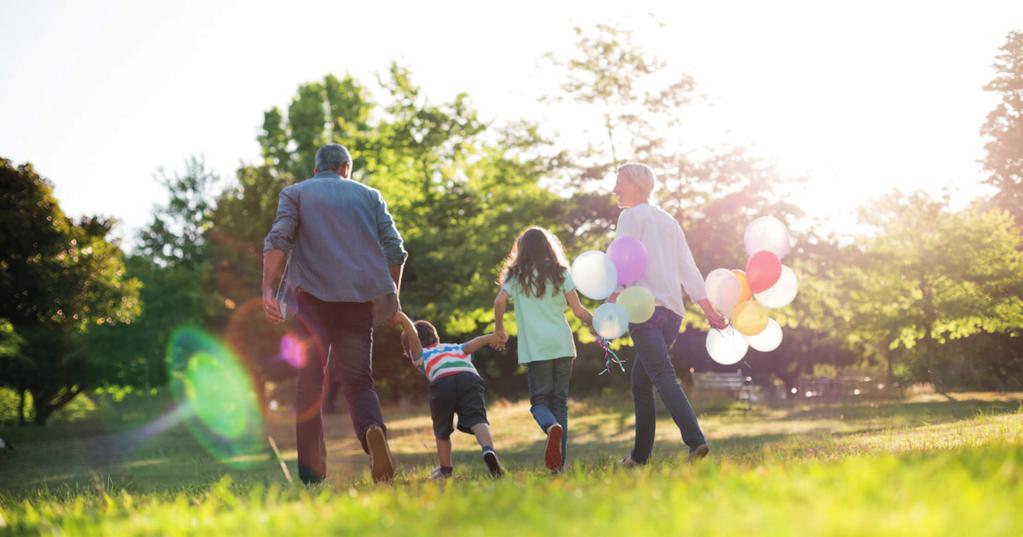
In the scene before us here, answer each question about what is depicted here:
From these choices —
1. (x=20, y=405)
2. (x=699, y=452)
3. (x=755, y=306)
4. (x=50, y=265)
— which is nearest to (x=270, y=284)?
(x=699, y=452)

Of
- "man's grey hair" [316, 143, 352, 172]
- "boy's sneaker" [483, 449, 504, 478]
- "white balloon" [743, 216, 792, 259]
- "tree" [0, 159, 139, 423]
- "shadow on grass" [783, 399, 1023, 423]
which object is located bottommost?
"shadow on grass" [783, 399, 1023, 423]

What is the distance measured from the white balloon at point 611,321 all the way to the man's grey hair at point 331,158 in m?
2.28

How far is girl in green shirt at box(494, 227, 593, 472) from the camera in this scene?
769 centimetres

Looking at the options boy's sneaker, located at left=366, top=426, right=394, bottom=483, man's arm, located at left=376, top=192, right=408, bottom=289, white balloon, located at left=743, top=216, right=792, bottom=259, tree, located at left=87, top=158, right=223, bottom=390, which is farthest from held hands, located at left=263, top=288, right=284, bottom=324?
tree, located at left=87, top=158, right=223, bottom=390

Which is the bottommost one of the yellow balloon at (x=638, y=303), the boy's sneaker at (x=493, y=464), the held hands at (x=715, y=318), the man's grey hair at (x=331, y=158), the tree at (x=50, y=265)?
the boy's sneaker at (x=493, y=464)

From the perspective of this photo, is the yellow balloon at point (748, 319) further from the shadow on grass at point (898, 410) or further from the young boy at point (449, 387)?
the shadow on grass at point (898, 410)

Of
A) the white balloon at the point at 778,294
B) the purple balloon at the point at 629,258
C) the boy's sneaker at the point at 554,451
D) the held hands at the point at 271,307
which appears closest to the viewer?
the held hands at the point at 271,307

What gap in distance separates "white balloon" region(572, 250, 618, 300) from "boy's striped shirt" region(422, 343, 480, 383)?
112cm

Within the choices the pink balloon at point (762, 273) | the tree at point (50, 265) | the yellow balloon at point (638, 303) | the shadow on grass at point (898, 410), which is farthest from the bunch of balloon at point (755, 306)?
the tree at point (50, 265)

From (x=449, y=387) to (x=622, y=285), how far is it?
161cm

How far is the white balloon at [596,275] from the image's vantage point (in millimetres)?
7516

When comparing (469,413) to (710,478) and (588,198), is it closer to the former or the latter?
(710,478)

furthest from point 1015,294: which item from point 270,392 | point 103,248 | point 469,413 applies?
point 270,392

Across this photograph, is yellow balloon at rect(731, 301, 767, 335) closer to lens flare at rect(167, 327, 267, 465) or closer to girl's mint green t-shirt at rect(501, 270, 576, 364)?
girl's mint green t-shirt at rect(501, 270, 576, 364)
